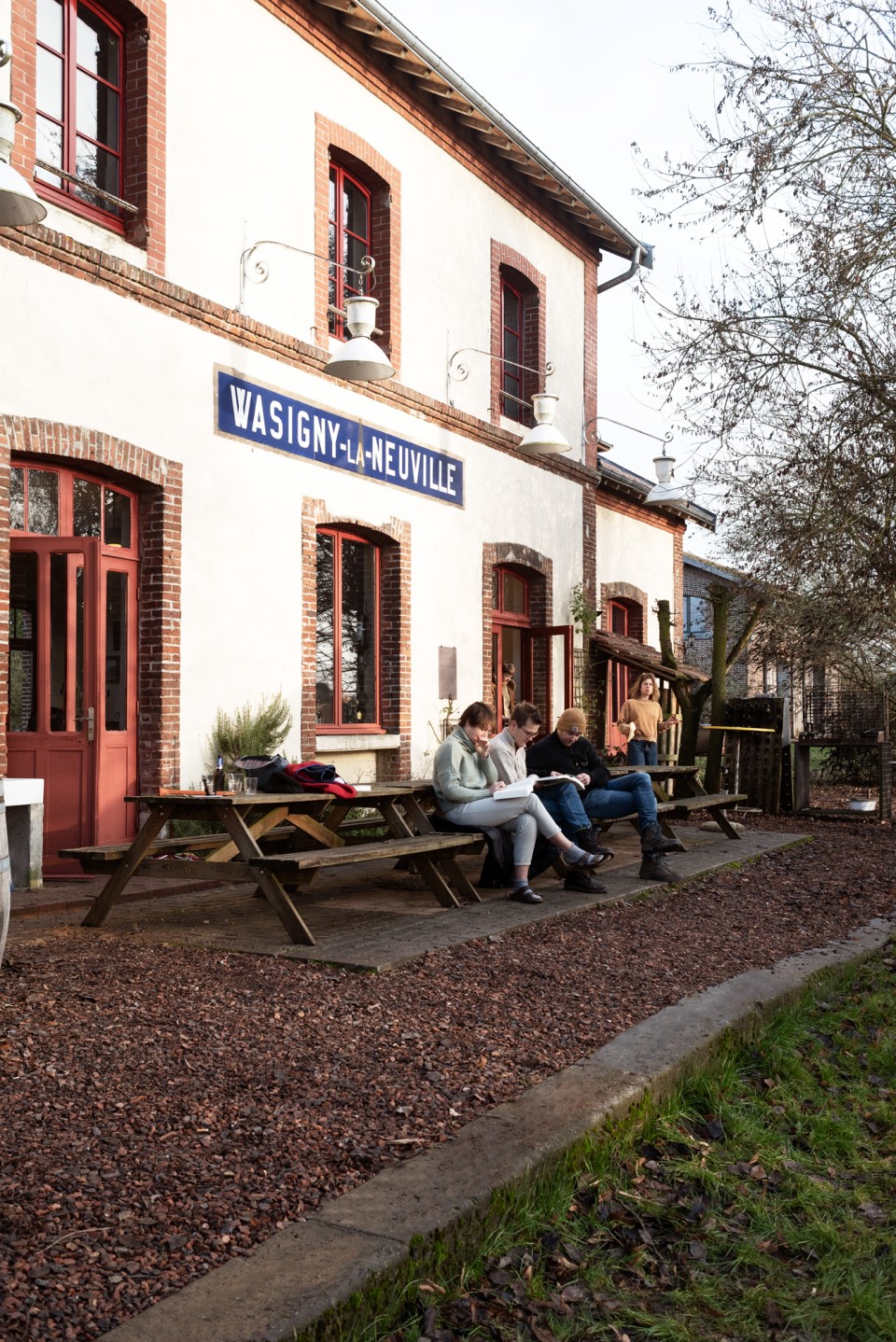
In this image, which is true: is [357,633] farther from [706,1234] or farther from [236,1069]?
[706,1234]

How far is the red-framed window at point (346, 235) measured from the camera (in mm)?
11531

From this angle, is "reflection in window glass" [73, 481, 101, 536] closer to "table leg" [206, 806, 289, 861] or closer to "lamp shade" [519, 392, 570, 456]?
"table leg" [206, 806, 289, 861]

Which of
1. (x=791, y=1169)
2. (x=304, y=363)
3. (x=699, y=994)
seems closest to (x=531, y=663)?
(x=304, y=363)

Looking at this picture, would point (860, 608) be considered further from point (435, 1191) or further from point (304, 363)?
point (435, 1191)

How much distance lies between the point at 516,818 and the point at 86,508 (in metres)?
4.01

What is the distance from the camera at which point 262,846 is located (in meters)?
7.04

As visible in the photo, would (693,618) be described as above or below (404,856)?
above

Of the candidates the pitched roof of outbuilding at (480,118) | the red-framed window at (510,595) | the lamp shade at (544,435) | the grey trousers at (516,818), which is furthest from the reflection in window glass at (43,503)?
the red-framed window at (510,595)

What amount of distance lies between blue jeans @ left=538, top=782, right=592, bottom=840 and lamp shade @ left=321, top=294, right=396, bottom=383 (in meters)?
4.28

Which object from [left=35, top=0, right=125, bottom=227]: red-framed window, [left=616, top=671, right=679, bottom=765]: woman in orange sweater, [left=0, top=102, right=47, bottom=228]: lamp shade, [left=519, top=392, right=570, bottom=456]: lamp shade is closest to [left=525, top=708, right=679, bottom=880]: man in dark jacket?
[left=616, top=671, right=679, bottom=765]: woman in orange sweater

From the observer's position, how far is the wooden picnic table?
5.76m

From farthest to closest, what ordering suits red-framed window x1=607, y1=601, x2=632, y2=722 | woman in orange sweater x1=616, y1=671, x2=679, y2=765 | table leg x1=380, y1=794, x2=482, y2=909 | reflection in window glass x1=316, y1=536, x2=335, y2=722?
red-framed window x1=607, y1=601, x2=632, y2=722 < woman in orange sweater x1=616, y1=671, x2=679, y2=765 < reflection in window glass x1=316, y1=536, x2=335, y2=722 < table leg x1=380, y1=794, x2=482, y2=909

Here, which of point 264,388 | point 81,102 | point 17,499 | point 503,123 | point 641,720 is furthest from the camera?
point 503,123

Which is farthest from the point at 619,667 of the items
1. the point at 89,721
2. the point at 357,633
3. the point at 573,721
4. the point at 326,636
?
the point at 89,721
